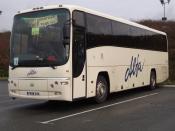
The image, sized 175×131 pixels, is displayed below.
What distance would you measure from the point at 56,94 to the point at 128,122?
2940 mm

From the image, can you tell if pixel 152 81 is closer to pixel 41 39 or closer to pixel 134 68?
pixel 134 68

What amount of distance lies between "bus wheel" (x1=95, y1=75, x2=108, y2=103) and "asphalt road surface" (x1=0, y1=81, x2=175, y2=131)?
0.86 ft

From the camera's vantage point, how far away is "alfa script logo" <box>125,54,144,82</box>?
67.3 ft

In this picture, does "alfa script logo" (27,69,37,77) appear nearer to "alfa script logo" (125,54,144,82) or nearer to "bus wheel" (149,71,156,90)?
"alfa script logo" (125,54,144,82)

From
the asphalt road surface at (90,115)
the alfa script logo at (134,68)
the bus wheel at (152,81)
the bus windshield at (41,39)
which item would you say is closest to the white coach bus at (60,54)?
the bus windshield at (41,39)

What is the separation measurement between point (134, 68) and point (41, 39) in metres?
7.30

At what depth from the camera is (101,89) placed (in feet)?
56.6

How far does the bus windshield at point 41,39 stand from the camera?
1483 centimetres

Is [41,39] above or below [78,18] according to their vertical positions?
below

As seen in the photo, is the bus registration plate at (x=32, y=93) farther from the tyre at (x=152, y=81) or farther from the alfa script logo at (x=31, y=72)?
the tyre at (x=152, y=81)

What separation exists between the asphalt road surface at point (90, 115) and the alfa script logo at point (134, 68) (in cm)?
158

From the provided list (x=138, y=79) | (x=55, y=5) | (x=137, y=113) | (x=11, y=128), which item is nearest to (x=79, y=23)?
(x=55, y=5)

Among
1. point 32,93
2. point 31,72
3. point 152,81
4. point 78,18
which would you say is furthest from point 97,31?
point 152,81

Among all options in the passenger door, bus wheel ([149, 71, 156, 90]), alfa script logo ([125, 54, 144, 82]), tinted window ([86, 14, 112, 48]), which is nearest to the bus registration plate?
the passenger door
